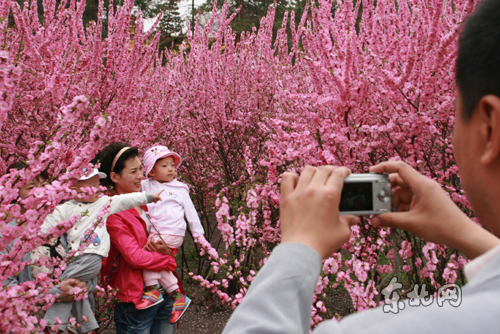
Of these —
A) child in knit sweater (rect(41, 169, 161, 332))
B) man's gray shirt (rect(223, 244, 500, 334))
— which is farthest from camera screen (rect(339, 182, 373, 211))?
child in knit sweater (rect(41, 169, 161, 332))

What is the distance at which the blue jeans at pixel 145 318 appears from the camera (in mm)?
2830

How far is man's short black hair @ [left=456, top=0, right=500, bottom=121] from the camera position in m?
0.61

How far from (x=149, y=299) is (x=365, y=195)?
236cm

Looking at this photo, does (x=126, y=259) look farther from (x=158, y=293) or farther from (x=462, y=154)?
(x=462, y=154)

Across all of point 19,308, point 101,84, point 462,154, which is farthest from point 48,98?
point 462,154

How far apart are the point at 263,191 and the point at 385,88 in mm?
1437

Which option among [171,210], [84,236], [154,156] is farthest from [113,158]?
[84,236]

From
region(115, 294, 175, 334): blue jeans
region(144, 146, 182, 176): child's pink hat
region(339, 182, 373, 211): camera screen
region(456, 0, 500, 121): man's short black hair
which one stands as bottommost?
region(115, 294, 175, 334): blue jeans

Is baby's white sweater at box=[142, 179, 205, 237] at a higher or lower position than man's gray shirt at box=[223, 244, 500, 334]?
lower

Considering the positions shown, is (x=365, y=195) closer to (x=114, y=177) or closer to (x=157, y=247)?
(x=157, y=247)

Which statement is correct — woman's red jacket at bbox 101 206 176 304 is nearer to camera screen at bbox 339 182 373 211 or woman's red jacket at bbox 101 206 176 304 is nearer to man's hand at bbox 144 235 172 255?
man's hand at bbox 144 235 172 255

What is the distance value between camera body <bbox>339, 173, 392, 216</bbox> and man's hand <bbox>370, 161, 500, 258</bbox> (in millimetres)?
37

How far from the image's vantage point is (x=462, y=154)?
0.68m

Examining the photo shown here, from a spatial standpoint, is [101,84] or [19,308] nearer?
[19,308]
